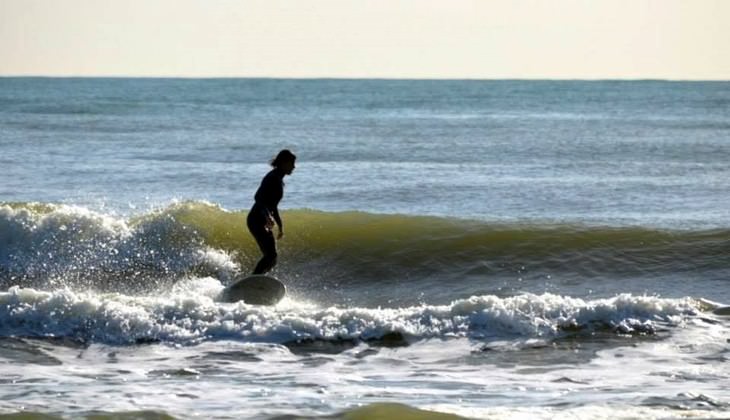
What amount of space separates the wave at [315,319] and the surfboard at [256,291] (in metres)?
0.40

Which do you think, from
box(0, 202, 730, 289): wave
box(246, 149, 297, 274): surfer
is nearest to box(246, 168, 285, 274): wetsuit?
box(246, 149, 297, 274): surfer

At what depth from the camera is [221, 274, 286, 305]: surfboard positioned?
15.2 metres

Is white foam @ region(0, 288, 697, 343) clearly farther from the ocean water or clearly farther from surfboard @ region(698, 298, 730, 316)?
surfboard @ region(698, 298, 730, 316)

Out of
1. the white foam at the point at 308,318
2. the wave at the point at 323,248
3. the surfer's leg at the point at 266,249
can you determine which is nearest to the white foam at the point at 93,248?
the wave at the point at 323,248

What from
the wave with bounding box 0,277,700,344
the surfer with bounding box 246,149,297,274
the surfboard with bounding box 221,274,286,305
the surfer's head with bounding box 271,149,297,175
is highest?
the surfer's head with bounding box 271,149,297,175

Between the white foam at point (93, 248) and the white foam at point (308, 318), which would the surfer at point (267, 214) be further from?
the white foam at point (93, 248)

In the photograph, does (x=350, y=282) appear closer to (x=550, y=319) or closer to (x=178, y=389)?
(x=550, y=319)

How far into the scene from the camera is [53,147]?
Answer: 4012 cm

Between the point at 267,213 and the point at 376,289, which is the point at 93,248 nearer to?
the point at 376,289

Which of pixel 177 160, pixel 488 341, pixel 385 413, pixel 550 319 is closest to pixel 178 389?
pixel 385 413

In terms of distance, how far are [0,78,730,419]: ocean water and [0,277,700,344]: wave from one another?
0.10 feet

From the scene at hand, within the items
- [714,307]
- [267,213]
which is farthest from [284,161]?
[714,307]

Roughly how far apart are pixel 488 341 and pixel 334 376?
94.0 inches

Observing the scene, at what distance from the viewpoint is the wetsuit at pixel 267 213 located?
1515 cm
